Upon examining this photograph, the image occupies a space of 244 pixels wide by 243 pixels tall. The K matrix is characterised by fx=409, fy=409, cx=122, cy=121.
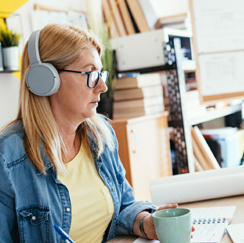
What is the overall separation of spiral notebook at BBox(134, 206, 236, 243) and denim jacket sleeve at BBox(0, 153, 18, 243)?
0.34m

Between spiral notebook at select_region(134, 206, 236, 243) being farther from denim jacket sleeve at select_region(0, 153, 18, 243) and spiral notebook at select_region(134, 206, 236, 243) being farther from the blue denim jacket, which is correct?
denim jacket sleeve at select_region(0, 153, 18, 243)

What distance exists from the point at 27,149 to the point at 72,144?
8.3 inches

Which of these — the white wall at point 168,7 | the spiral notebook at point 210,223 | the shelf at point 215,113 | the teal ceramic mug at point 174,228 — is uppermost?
the white wall at point 168,7

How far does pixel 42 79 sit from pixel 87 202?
1.28 feet

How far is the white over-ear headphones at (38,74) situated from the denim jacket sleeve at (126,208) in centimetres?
35

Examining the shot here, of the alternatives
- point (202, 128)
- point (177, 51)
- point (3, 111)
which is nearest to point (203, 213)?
point (3, 111)

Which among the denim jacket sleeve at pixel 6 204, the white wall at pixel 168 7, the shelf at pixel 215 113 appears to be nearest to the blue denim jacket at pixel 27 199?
the denim jacket sleeve at pixel 6 204

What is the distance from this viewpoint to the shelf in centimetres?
298

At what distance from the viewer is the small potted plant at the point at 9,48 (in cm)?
228

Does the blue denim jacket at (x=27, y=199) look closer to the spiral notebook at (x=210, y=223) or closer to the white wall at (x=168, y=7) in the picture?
the spiral notebook at (x=210, y=223)

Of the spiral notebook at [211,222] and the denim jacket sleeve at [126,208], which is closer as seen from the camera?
the spiral notebook at [211,222]

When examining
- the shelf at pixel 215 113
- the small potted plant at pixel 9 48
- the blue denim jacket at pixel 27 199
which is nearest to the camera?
the blue denim jacket at pixel 27 199

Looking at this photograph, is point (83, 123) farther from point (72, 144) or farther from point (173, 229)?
point (173, 229)

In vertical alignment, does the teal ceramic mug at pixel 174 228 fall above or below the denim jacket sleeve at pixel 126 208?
above
